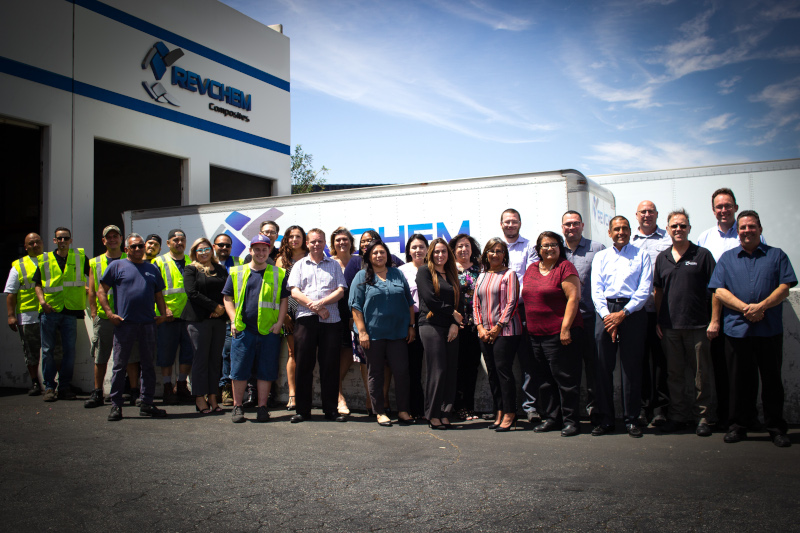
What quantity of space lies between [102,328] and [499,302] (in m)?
4.89

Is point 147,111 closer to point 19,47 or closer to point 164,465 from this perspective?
point 19,47

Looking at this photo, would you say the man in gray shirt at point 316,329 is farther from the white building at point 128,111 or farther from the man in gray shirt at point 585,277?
the white building at point 128,111

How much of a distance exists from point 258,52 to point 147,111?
14.2 feet

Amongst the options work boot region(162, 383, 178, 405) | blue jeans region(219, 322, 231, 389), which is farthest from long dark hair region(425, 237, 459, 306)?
work boot region(162, 383, 178, 405)

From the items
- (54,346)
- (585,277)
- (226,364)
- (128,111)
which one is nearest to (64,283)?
(54,346)

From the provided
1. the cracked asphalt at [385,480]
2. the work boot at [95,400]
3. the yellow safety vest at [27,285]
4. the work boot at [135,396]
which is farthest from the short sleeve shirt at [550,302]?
the yellow safety vest at [27,285]

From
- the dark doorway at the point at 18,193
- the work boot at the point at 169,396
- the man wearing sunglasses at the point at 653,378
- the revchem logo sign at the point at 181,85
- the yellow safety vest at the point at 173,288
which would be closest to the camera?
the man wearing sunglasses at the point at 653,378

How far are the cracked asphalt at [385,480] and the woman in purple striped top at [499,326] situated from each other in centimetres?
36

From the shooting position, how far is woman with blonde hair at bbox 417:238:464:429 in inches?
228

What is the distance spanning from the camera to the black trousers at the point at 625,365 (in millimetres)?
5328

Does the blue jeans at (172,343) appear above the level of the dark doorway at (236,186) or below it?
below

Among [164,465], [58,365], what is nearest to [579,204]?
[164,465]

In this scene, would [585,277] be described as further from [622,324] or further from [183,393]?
[183,393]

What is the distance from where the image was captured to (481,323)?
579cm
